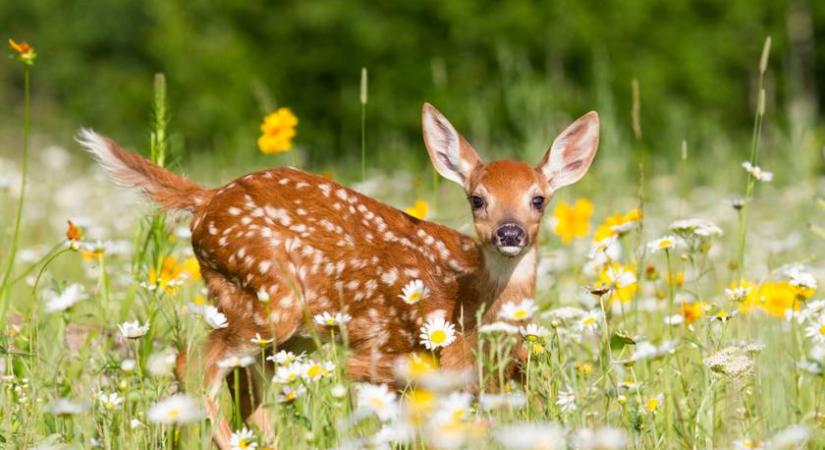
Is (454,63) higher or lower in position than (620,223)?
higher

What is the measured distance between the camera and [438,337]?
344 cm

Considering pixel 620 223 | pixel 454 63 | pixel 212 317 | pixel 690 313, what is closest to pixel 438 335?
pixel 212 317

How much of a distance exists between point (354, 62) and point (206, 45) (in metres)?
3.06

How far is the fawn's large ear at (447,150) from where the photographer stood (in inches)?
177

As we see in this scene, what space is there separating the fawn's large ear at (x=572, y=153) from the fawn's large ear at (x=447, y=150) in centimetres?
25

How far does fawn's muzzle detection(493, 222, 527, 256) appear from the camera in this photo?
4.01m

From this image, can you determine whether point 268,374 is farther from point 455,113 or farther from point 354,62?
point 354,62

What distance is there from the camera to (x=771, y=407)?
3.80 metres

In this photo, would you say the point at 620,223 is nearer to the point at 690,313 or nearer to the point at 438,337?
the point at 690,313

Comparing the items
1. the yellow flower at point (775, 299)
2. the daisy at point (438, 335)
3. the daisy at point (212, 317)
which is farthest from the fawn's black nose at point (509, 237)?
the daisy at point (212, 317)

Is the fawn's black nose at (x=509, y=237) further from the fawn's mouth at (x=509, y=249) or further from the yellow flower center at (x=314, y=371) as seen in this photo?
the yellow flower center at (x=314, y=371)

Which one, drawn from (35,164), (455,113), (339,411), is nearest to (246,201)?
(339,411)

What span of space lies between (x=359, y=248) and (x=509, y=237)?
60cm

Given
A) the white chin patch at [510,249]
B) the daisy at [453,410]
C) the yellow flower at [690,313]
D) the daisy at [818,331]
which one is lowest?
the daisy at [453,410]
